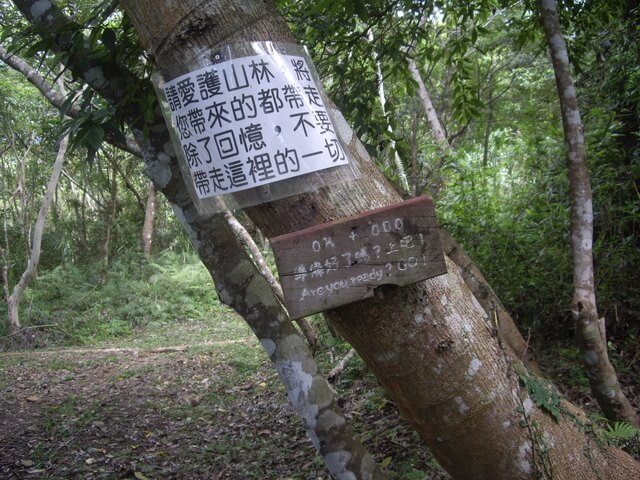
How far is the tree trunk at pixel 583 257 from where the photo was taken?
9.02 feet

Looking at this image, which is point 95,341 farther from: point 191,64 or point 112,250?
point 191,64

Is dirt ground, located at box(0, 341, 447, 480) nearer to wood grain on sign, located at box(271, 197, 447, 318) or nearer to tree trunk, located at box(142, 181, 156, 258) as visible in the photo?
wood grain on sign, located at box(271, 197, 447, 318)

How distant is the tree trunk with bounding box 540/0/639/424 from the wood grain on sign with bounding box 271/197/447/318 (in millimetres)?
1523

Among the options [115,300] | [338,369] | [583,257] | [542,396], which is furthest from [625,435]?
[115,300]

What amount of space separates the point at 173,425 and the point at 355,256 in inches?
160

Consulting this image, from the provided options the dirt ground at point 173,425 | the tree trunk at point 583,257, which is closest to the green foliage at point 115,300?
the dirt ground at point 173,425

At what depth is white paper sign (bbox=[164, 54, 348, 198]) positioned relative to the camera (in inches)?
65.8

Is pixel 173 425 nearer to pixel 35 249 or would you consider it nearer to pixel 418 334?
pixel 418 334

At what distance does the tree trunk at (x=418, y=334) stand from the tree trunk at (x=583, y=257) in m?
1.00

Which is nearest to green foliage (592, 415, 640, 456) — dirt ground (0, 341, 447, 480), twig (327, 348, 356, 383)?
dirt ground (0, 341, 447, 480)

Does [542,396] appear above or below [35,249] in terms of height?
below

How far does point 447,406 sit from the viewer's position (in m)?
1.75

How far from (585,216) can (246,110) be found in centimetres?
199

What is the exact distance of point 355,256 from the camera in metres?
1.57
